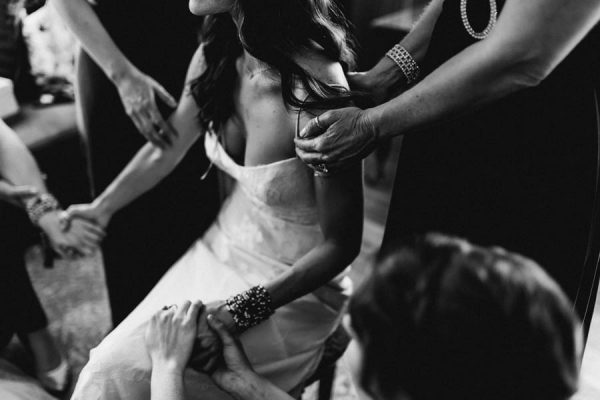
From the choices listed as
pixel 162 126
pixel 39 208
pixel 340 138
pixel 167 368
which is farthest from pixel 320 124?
pixel 39 208

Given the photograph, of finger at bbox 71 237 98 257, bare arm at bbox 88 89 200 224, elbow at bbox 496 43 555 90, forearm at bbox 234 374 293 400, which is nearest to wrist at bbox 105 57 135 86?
bare arm at bbox 88 89 200 224

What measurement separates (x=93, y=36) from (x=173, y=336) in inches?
37.8

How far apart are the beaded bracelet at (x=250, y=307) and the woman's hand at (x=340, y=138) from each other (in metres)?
0.36

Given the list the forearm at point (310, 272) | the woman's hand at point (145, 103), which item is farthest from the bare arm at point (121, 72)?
the forearm at point (310, 272)

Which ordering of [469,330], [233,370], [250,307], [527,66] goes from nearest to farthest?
[469,330] → [527,66] → [233,370] → [250,307]

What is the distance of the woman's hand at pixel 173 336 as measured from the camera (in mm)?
1210

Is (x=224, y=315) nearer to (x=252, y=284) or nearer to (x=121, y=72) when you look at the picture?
(x=252, y=284)

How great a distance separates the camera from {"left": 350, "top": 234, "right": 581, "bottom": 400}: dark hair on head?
707 mm

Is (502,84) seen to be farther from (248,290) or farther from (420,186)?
(248,290)

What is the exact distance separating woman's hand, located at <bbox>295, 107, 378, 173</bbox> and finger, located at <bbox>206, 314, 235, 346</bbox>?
0.41 m

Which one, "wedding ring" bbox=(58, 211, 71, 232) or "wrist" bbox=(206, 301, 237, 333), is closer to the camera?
"wrist" bbox=(206, 301, 237, 333)

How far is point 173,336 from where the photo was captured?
1.25 meters

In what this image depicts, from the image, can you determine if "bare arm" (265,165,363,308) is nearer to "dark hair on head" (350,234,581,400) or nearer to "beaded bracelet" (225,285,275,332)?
"beaded bracelet" (225,285,275,332)

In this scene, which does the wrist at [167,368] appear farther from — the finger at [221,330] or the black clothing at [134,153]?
the black clothing at [134,153]
